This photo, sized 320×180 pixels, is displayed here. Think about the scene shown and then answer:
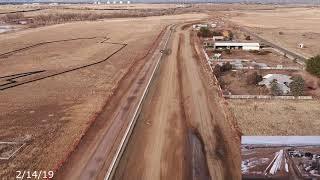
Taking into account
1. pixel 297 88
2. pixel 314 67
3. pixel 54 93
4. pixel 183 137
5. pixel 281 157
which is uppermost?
pixel 281 157

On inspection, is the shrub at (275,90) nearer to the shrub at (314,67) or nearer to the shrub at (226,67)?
the shrub at (314,67)

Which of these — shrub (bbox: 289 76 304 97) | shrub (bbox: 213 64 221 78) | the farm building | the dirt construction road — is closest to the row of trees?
shrub (bbox: 289 76 304 97)

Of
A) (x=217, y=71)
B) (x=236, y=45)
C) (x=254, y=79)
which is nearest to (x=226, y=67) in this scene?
→ (x=217, y=71)

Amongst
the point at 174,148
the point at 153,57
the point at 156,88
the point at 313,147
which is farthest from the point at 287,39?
the point at 313,147

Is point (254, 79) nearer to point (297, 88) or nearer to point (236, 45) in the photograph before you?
point (297, 88)

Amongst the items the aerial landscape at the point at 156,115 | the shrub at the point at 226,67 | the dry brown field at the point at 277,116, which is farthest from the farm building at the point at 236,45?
the dry brown field at the point at 277,116
